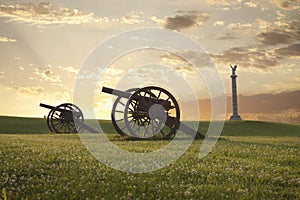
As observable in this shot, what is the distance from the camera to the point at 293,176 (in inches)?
364

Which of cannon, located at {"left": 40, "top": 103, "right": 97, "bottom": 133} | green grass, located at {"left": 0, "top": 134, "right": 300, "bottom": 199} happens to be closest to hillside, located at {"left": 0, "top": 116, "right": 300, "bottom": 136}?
cannon, located at {"left": 40, "top": 103, "right": 97, "bottom": 133}

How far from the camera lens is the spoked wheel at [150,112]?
21094 mm

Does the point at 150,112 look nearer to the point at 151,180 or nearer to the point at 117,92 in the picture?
the point at 117,92

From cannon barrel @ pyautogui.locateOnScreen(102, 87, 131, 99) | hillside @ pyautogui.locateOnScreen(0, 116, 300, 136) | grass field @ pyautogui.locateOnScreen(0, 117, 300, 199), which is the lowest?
hillside @ pyautogui.locateOnScreen(0, 116, 300, 136)

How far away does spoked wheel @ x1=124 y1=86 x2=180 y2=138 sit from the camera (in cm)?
2109

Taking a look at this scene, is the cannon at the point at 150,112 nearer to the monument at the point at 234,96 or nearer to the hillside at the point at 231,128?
the hillside at the point at 231,128

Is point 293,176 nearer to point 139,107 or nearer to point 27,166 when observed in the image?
point 27,166

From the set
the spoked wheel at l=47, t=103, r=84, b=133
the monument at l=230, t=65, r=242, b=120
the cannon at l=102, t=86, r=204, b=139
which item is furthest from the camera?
the monument at l=230, t=65, r=242, b=120

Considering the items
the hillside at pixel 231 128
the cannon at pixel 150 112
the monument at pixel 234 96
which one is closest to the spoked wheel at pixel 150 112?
the cannon at pixel 150 112

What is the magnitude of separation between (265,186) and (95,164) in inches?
201

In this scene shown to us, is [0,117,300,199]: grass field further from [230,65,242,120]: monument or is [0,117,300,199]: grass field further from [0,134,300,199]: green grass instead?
[230,65,242,120]: monument

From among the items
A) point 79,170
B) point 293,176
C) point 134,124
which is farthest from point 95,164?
point 134,124

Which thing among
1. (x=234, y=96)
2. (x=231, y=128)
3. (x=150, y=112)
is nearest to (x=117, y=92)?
(x=150, y=112)

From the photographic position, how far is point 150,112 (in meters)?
21.2
